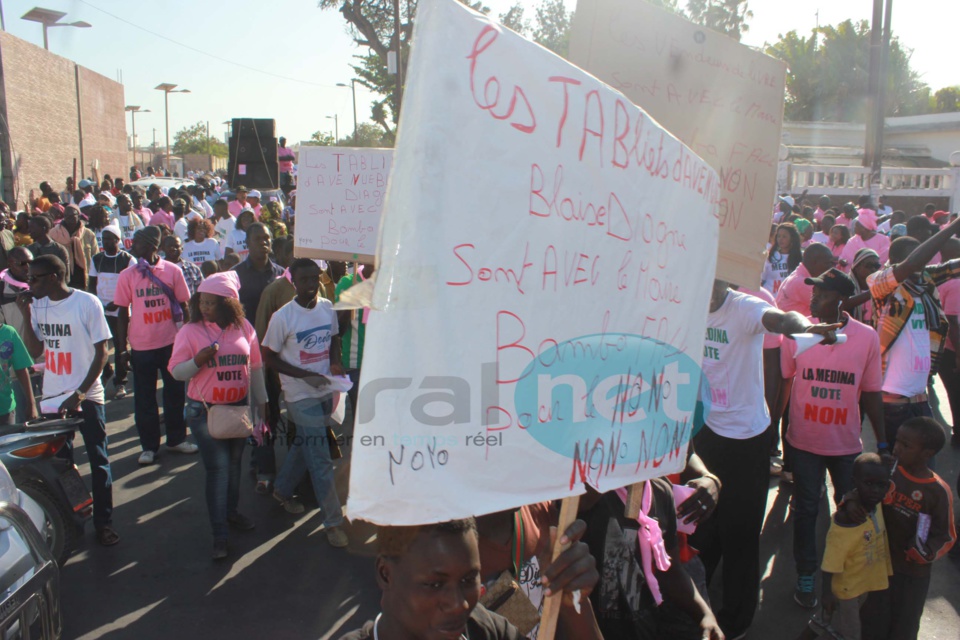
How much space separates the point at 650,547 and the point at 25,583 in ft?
7.98

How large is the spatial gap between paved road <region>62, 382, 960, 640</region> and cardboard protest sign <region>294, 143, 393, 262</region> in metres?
1.75

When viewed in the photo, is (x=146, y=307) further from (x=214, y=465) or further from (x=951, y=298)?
(x=951, y=298)

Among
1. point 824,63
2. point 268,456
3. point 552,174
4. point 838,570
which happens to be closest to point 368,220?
point 268,456

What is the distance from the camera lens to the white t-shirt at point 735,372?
405 cm

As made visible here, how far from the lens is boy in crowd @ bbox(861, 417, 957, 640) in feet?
12.7

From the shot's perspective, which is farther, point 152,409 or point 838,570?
point 152,409

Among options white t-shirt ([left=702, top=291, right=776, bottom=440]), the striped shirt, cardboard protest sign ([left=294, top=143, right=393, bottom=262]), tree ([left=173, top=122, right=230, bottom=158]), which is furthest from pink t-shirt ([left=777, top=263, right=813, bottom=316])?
tree ([left=173, top=122, right=230, bottom=158])

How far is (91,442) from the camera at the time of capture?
5305mm

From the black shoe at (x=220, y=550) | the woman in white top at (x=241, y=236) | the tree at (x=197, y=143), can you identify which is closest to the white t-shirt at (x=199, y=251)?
the woman in white top at (x=241, y=236)

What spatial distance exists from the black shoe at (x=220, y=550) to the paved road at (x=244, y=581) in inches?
2.2

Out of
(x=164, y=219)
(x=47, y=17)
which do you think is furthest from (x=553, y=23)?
(x=164, y=219)

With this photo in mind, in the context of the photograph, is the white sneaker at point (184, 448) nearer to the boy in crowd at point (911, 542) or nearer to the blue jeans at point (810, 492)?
the blue jeans at point (810, 492)

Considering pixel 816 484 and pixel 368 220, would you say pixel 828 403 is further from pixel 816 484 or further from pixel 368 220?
pixel 368 220

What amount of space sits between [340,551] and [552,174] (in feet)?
14.2
